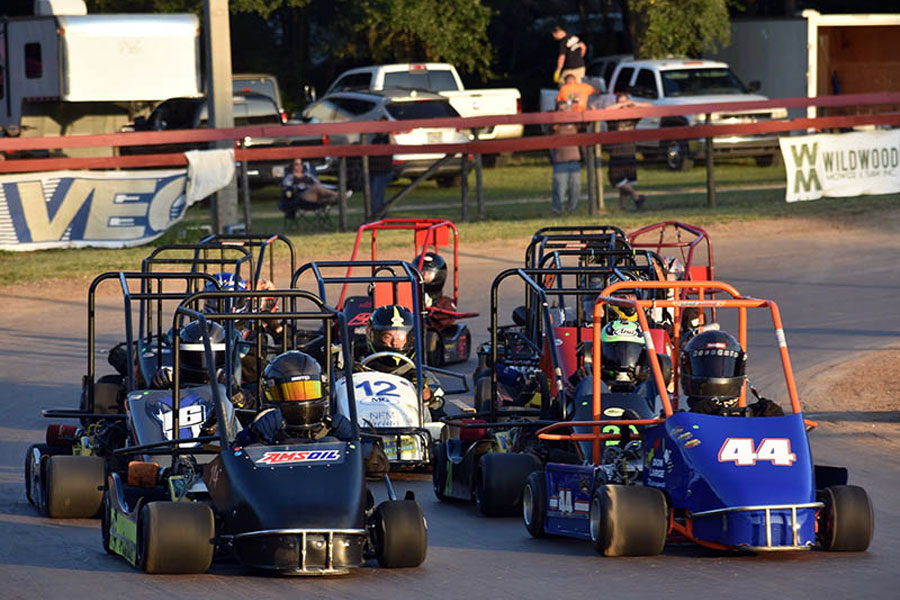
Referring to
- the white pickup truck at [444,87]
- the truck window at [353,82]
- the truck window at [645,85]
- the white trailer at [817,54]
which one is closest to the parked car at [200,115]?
the white pickup truck at [444,87]

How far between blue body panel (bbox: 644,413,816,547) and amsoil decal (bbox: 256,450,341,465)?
1.56m

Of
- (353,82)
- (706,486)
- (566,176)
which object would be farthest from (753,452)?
(353,82)

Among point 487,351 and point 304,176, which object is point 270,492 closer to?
point 487,351

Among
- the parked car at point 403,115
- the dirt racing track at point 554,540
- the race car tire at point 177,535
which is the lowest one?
the dirt racing track at point 554,540

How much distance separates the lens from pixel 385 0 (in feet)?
114

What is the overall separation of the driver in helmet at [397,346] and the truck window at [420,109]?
57.1 ft

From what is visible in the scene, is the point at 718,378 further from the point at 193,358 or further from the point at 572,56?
the point at 572,56

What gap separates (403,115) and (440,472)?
784 inches

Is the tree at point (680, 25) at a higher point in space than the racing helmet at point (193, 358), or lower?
higher

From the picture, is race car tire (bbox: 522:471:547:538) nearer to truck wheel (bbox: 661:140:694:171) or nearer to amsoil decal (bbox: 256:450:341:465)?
amsoil decal (bbox: 256:450:341:465)

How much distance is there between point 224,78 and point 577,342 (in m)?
12.0

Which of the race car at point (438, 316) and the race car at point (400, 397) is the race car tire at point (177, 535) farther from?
the race car at point (438, 316)

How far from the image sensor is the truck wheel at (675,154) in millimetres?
25406

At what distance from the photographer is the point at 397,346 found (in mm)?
11664
